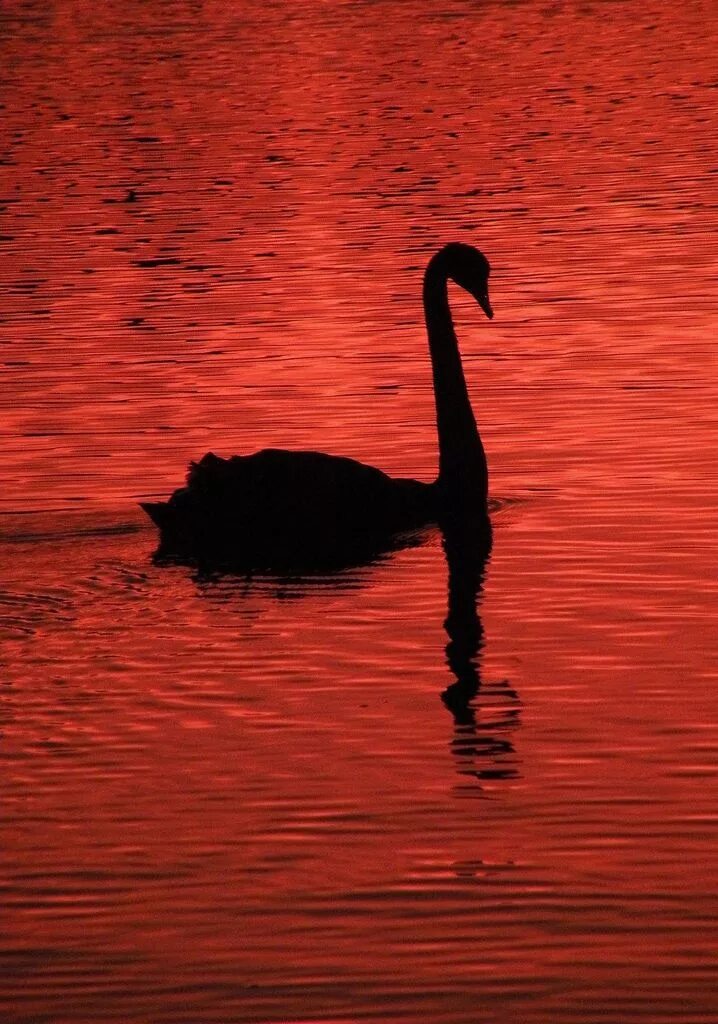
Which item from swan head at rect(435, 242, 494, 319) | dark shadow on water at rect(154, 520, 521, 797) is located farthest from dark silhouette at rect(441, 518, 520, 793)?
swan head at rect(435, 242, 494, 319)

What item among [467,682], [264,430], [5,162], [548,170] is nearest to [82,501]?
[264,430]

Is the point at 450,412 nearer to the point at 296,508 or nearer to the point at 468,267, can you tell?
the point at 468,267

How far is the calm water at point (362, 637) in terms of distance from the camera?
310 inches

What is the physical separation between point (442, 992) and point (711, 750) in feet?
8.32

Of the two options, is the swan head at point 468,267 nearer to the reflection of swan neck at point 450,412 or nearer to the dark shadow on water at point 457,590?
the reflection of swan neck at point 450,412

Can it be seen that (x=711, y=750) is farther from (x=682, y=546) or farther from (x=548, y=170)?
(x=548, y=170)

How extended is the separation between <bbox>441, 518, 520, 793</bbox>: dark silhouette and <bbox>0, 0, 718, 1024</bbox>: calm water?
0.09 ft

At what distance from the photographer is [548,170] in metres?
32.0

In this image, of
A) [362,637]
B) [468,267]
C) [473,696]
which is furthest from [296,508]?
[473,696]

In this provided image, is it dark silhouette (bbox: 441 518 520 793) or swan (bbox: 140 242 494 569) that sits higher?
swan (bbox: 140 242 494 569)

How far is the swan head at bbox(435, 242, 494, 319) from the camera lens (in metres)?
15.3

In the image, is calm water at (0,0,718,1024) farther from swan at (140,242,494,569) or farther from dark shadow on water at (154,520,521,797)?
swan at (140,242,494,569)

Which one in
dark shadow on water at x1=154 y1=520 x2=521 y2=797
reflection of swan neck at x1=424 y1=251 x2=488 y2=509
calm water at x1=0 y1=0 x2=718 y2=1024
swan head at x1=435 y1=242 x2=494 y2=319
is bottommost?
dark shadow on water at x1=154 y1=520 x2=521 y2=797

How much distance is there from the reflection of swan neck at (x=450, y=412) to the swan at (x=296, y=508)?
1 cm
